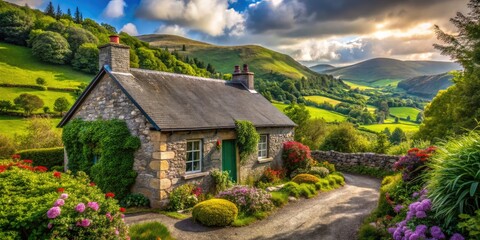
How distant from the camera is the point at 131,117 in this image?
1253 cm

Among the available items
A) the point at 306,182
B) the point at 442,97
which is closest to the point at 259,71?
the point at 442,97

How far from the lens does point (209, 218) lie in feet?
31.7

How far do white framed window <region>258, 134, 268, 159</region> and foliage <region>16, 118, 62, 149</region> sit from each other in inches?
689

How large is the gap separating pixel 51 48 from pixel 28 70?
6.89 metres

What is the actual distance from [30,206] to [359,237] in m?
8.19

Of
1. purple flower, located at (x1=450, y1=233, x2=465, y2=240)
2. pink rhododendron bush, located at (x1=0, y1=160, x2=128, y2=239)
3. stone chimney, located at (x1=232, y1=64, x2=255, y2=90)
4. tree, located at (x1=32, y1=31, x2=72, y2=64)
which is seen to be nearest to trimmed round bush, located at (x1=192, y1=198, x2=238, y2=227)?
pink rhododendron bush, located at (x1=0, y1=160, x2=128, y2=239)

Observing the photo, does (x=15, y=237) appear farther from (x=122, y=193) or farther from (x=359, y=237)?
(x=359, y=237)

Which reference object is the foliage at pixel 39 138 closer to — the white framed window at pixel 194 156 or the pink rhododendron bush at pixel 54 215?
the white framed window at pixel 194 156

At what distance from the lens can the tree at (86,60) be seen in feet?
178

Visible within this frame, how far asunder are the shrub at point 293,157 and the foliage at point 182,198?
7856 millimetres

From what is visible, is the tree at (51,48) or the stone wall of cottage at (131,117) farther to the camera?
the tree at (51,48)

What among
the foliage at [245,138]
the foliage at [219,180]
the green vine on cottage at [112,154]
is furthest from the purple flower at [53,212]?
the foliage at [245,138]

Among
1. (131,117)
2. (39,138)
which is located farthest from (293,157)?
(39,138)

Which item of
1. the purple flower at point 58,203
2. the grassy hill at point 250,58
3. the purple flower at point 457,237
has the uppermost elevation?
the grassy hill at point 250,58
